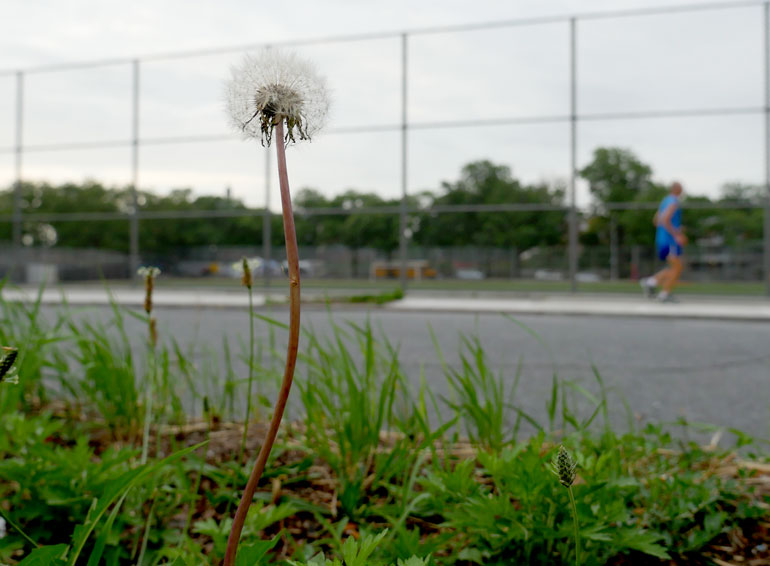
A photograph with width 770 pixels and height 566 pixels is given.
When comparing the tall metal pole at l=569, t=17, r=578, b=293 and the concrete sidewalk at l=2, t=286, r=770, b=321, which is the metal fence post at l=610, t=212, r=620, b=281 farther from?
the tall metal pole at l=569, t=17, r=578, b=293

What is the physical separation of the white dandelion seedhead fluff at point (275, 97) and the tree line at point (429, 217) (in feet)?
38.7

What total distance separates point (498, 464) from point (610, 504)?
202 millimetres

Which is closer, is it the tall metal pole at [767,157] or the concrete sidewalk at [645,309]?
the concrete sidewalk at [645,309]

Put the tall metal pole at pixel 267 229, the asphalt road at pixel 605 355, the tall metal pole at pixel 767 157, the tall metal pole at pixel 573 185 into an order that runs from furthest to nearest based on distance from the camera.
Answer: the tall metal pole at pixel 267 229
the tall metal pole at pixel 573 185
the tall metal pole at pixel 767 157
the asphalt road at pixel 605 355

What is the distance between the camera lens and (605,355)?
4.99 metres

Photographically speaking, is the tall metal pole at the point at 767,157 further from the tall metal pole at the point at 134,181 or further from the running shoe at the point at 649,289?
the tall metal pole at the point at 134,181

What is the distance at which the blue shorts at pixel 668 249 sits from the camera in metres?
10.3

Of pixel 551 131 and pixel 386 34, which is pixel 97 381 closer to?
pixel 551 131

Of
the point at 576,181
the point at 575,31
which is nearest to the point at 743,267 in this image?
the point at 576,181

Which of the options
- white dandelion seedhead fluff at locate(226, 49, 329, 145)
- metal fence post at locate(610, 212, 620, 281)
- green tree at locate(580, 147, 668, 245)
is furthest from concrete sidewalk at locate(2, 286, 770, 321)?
white dandelion seedhead fluff at locate(226, 49, 329, 145)

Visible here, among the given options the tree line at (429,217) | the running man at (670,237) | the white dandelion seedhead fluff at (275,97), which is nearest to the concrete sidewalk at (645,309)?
the running man at (670,237)

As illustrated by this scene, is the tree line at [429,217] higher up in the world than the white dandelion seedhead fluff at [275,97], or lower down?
higher up

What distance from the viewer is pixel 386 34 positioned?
13281mm

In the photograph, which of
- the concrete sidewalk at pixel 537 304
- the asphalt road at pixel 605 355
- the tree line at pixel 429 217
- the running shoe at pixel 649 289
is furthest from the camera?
the tree line at pixel 429 217
